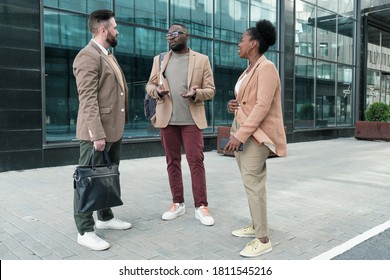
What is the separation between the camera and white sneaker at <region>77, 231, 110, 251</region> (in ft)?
11.8

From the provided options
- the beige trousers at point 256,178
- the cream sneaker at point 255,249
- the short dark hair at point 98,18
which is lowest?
the cream sneaker at point 255,249

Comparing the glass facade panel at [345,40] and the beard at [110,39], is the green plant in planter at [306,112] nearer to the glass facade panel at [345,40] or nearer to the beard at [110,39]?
the glass facade panel at [345,40]

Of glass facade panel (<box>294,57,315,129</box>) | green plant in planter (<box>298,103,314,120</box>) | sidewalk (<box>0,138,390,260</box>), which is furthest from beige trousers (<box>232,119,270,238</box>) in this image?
green plant in planter (<box>298,103,314,120</box>)

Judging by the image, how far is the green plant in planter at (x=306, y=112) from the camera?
15.5 metres

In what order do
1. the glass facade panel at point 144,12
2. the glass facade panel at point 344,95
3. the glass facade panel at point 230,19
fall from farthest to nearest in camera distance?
the glass facade panel at point 344,95
the glass facade panel at point 230,19
the glass facade panel at point 144,12

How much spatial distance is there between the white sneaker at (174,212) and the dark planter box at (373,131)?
537 inches

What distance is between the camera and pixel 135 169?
8.26 meters

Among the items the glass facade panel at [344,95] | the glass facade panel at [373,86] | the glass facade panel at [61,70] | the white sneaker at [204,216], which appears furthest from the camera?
the glass facade panel at [373,86]

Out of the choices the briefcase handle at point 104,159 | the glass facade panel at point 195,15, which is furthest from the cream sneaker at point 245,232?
the glass facade panel at point 195,15

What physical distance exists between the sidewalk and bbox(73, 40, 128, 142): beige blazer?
1.06m

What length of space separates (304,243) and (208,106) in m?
8.58

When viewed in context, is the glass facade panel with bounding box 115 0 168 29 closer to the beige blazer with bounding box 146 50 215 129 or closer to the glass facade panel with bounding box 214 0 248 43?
the glass facade panel with bounding box 214 0 248 43

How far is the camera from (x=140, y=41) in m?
10.5
